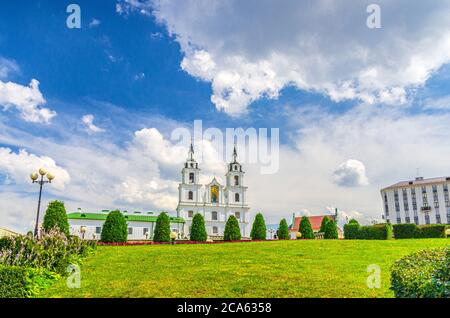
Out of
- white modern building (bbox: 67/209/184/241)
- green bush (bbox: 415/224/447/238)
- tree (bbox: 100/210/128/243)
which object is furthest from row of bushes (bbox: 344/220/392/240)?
white modern building (bbox: 67/209/184/241)

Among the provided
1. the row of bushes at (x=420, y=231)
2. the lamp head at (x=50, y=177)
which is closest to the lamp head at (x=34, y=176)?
the lamp head at (x=50, y=177)

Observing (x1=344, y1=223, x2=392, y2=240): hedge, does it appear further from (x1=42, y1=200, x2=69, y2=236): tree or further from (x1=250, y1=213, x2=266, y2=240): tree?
(x1=42, y1=200, x2=69, y2=236): tree

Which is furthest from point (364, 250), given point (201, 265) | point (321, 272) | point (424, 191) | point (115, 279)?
point (424, 191)

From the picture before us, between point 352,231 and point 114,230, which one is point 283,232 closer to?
point 352,231

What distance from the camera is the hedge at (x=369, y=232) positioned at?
1207 inches

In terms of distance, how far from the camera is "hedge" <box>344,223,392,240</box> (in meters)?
30.6

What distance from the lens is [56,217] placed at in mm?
22609

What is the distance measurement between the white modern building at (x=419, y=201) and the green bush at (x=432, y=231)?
47.0 m

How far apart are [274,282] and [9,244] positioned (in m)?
11.4

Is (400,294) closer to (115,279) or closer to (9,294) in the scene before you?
(115,279)

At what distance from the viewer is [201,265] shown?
1408cm

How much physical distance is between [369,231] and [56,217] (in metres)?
23.9

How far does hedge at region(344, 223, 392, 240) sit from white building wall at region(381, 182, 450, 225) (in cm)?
4779

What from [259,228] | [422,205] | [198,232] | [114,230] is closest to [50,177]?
[114,230]
